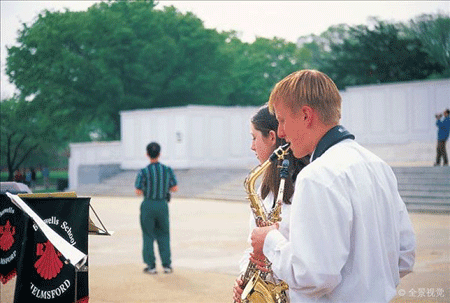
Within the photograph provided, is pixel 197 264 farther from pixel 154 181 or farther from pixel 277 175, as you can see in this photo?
pixel 277 175

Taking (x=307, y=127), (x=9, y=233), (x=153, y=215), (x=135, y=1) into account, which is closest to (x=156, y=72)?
(x=135, y=1)

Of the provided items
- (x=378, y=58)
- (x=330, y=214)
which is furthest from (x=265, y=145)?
(x=378, y=58)

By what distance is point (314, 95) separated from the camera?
2.67 meters

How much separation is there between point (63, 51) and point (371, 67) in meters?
19.2

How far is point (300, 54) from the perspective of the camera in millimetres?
63625

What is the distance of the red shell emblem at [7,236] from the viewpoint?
5859 millimetres

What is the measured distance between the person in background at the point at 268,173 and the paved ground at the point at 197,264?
3.91 meters

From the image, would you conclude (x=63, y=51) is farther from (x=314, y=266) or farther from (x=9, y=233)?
(x=314, y=266)

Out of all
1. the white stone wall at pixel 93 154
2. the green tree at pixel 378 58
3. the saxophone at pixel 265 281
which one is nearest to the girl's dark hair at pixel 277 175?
the saxophone at pixel 265 281

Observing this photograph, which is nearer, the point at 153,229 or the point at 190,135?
the point at 153,229

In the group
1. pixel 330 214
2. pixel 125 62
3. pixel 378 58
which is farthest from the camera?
pixel 125 62

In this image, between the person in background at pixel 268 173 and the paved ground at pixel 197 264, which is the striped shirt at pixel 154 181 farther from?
the person in background at pixel 268 173

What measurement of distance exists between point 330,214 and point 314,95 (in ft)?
1.62

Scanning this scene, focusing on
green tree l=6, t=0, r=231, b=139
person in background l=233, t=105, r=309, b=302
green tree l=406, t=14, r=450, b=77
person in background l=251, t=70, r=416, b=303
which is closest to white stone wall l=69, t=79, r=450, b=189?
green tree l=406, t=14, r=450, b=77
